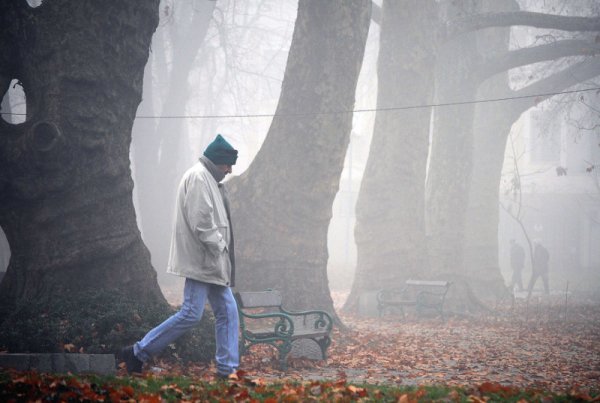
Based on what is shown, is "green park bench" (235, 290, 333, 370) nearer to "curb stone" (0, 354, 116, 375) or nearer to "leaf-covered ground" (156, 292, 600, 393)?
"leaf-covered ground" (156, 292, 600, 393)

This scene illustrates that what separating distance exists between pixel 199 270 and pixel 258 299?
2222mm

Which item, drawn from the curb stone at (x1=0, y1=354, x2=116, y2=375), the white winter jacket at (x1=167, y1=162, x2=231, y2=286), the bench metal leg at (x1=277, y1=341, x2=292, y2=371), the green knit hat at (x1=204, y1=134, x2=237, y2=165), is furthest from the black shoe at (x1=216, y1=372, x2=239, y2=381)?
the green knit hat at (x1=204, y1=134, x2=237, y2=165)

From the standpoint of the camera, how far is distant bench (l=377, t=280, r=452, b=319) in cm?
1489

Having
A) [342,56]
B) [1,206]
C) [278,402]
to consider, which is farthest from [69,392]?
[342,56]

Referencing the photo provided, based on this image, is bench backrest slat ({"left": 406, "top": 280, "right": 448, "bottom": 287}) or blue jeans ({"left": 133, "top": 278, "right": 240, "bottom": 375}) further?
bench backrest slat ({"left": 406, "top": 280, "right": 448, "bottom": 287})

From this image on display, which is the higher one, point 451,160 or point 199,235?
point 451,160

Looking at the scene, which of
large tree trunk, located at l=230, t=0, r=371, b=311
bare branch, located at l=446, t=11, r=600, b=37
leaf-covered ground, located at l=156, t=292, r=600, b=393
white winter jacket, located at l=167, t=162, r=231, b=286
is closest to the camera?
white winter jacket, located at l=167, t=162, r=231, b=286

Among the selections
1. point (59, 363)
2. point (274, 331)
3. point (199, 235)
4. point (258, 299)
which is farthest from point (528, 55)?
point (59, 363)

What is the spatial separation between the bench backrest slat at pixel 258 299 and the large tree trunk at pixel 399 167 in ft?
28.0

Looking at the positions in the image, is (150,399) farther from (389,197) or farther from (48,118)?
(389,197)

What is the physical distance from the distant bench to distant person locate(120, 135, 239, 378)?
954cm

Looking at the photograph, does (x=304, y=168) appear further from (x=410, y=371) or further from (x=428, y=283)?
(x=428, y=283)

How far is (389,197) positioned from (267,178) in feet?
18.0

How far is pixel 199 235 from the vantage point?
5648 mm
